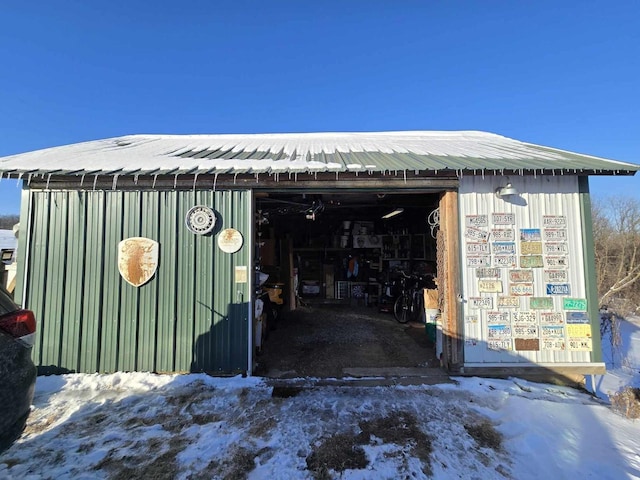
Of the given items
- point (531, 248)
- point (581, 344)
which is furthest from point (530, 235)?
point (581, 344)

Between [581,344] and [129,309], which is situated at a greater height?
[129,309]

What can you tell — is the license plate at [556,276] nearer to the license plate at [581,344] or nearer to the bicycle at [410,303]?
the license plate at [581,344]

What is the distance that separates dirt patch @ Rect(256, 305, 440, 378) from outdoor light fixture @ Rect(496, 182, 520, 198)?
268 centimetres

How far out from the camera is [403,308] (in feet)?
23.3

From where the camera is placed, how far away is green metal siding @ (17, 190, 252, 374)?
393 centimetres

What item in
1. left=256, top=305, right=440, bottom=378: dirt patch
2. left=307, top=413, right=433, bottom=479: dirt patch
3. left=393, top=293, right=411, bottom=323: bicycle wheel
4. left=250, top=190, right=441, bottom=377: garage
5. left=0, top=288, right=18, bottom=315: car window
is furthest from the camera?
left=393, top=293, right=411, bottom=323: bicycle wheel

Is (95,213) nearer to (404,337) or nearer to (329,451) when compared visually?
(329,451)

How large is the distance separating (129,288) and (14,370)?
2221 mm

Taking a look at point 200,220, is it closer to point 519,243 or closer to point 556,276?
point 519,243

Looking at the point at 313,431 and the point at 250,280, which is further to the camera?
the point at 250,280

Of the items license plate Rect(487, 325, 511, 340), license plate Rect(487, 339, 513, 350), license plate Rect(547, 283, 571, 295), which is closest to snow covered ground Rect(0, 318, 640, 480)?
license plate Rect(487, 339, 513, 350)

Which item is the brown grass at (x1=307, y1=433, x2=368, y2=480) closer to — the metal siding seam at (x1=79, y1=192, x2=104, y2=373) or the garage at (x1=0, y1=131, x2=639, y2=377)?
the garage at (x1=0, y1=131, x2=639, y2=377)

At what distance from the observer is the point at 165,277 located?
13.2 ft

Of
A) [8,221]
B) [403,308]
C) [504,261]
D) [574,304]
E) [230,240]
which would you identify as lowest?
[403,308]
